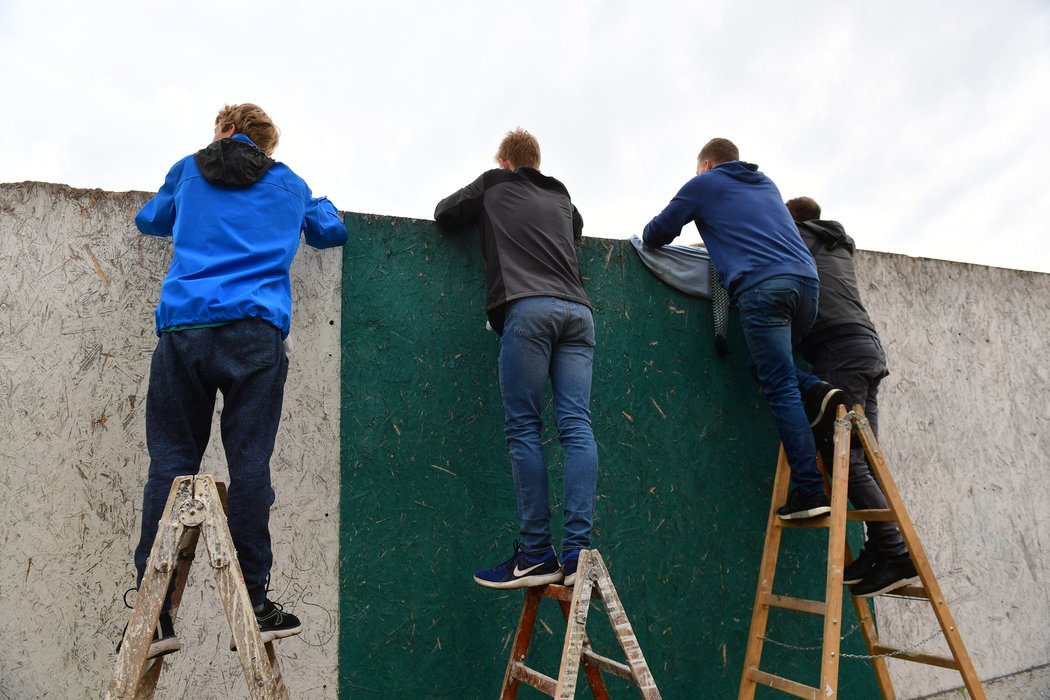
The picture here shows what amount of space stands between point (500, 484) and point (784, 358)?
115 centimetres

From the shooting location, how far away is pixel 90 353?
262 cm

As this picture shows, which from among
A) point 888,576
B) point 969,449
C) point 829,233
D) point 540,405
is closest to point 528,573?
point 540,405

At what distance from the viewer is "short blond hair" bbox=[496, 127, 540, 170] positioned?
2957mm

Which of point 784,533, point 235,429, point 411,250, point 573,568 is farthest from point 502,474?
point 784,533

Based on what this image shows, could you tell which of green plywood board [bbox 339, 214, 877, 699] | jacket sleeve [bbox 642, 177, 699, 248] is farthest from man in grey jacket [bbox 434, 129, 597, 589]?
jacket sleeve [bbox 642, 177, 699, 248]

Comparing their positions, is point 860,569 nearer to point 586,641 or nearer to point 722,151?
point 586,641

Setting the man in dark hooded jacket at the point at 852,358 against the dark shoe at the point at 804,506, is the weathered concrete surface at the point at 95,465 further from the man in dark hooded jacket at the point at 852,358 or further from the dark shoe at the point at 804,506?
the man in dark hooded jacket at the point at 852,358

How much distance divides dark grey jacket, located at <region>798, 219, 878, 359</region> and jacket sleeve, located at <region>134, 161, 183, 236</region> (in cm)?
241

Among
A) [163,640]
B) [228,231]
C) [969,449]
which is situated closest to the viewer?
[163,640]

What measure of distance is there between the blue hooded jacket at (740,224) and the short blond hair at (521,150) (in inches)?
24.1

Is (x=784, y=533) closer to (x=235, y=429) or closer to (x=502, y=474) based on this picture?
(x=502, y=474)

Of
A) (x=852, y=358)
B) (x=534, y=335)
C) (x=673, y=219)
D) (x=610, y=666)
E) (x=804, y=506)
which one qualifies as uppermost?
(x=673, y=219)

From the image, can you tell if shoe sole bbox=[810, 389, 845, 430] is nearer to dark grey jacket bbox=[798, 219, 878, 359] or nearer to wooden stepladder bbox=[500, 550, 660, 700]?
dark grey jacket bbox=[798, 219, 878, 359]

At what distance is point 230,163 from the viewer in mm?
2266
